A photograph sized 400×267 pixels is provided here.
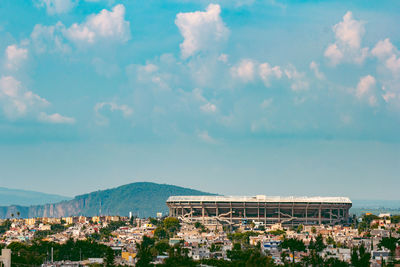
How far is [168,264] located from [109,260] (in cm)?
1528

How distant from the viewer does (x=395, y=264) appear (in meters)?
196

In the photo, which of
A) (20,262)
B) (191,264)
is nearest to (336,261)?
(191,264)

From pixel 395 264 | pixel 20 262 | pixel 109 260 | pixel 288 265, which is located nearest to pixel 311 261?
pixel 288 265

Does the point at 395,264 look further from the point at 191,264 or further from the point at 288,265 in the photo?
the point at 191,264

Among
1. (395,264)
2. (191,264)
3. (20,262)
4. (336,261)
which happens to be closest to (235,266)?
(191,264)

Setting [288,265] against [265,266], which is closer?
[265,266]

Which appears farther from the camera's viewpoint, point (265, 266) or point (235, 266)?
point (235, 266)

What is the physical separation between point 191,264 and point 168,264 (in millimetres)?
5411

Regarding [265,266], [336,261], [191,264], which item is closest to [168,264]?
[191,264]

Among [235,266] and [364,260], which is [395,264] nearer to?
[364,260]

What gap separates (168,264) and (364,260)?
44.8 m

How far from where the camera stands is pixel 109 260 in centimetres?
19912

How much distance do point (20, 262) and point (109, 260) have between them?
21154 millimetres

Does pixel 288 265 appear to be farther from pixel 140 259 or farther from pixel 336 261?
pixel 140 259
